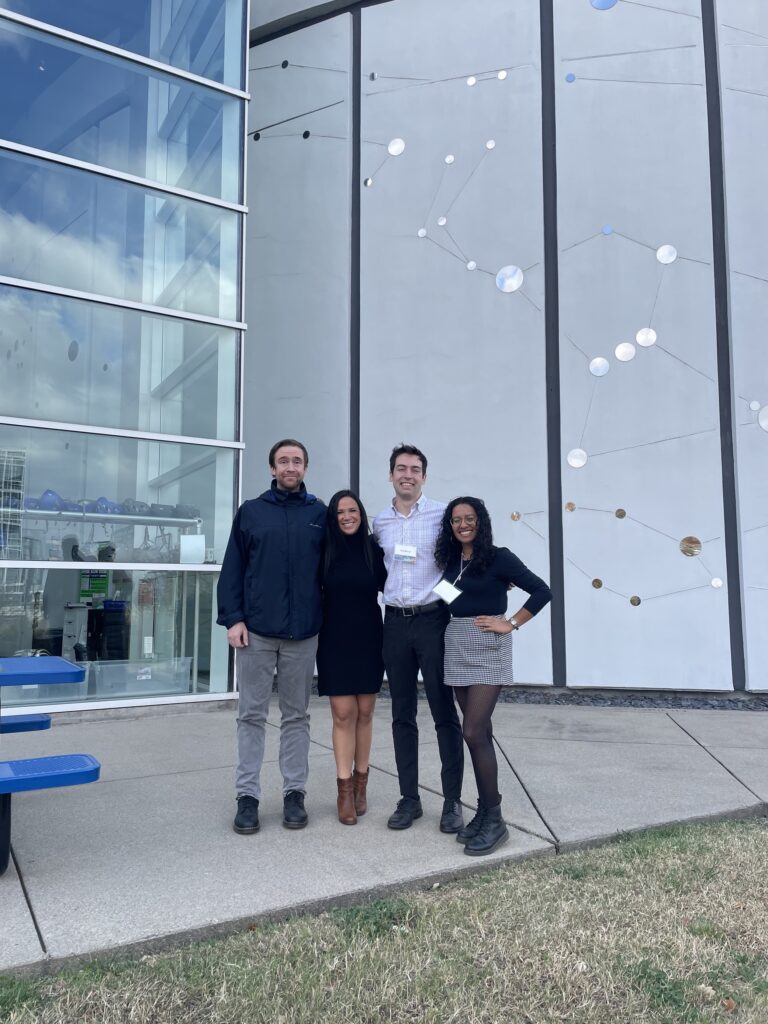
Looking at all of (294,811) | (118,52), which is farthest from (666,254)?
(294,811)

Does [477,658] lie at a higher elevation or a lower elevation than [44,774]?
higher

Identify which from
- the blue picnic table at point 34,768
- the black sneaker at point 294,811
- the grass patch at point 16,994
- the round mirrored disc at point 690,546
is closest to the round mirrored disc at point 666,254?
the round mirrored disc at point 690,546

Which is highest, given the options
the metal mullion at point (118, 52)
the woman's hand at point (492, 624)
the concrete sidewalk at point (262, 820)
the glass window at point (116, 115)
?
the metal mullion at point (118, 52)

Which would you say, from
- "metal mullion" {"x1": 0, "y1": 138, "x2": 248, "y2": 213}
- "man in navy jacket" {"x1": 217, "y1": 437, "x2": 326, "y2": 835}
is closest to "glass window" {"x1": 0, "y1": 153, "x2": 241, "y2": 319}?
"metal mullion" {"x1": 0, "y1": 138, "x2": 248, "y2": 213}

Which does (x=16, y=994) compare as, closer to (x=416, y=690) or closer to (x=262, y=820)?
(x=262, y=820)

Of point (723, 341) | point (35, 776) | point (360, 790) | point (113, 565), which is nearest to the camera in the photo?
point (35, 776)

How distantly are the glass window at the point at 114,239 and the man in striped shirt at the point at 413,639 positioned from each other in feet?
14.3

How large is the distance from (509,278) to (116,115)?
3.99 metres

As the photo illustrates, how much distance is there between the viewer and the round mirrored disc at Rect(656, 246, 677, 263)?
8102 mm

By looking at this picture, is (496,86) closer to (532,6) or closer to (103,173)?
(532,6)

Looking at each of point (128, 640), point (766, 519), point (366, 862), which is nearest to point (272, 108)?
point (128, 640)

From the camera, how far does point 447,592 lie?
3.72 m

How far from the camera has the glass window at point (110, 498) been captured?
21.9ft

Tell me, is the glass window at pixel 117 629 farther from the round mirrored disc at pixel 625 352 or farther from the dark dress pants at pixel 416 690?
the round mirrored disc at pixel 625 352
